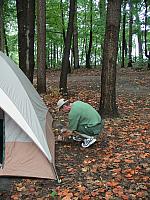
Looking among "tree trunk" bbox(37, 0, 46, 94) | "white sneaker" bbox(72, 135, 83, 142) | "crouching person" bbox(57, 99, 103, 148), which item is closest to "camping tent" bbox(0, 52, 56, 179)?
"crouching person" bbox(57, 99, 103, 148)

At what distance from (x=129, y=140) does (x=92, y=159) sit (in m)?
1.25

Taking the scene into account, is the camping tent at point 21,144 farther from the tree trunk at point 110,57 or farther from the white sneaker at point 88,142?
the tree trunk at point 110,57

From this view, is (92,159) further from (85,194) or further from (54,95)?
(54,95)

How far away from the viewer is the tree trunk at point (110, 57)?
765 cm

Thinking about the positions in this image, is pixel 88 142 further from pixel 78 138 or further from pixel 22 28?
pixel 22 28

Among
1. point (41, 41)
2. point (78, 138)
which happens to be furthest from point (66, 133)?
point (41, 41)

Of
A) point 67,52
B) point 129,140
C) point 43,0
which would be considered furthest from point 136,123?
point 43,0

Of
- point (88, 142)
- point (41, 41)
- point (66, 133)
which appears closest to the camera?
point (88, 142)

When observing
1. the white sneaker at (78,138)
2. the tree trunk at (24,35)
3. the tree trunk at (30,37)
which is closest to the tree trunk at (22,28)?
the tree trunk at (24,35)

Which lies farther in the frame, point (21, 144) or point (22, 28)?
point (22, 28)

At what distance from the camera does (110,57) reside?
7.81m

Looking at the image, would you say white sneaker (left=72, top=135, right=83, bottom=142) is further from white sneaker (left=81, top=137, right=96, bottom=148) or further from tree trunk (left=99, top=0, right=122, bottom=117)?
tree trunk (left=99, top=0, right=122, bottom=117)

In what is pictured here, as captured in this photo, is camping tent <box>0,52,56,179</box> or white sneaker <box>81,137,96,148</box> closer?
camping tent <box>0,52,56,179</box>

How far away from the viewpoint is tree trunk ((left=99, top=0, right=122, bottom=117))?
765cm
